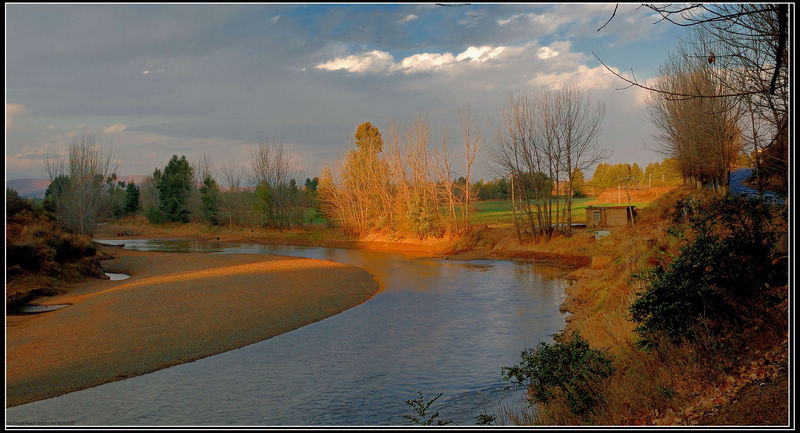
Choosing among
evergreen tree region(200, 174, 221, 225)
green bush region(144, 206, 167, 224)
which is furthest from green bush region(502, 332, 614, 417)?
green bush region(144, 206, 167, 224)

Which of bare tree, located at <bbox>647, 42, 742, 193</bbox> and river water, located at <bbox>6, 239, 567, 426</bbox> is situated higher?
bare tree, located at <bbox>647, 42, 742, 193</bbox>

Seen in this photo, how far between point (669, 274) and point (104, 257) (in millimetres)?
31803

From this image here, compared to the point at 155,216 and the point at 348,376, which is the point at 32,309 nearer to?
the point at 348,376

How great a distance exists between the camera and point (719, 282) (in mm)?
7172

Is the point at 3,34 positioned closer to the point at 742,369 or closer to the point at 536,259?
the point at 742,369

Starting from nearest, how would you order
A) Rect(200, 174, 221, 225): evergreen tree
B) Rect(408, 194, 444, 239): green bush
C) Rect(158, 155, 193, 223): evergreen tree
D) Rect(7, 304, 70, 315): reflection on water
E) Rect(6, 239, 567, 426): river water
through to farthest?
Rect(6, 239, 567, 426): river water → Rect(7, 304, 70, 315): reflection on water → Rect(408, 194, 444, 239): green bush → Rect(200, 174, 221, 225): evergreen tree → Rect(158, 155, 193, 223): evergreen tree

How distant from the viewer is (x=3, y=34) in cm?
554

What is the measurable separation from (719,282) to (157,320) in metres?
12.4

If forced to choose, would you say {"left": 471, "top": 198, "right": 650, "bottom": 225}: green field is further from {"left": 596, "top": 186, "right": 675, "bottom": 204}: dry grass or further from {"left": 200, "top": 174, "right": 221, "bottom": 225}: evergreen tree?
{"left": 200, "top": 174, "right": 221, "bottom": 225}: evergreen tree

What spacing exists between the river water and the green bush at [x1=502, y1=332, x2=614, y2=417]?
1.01 meters

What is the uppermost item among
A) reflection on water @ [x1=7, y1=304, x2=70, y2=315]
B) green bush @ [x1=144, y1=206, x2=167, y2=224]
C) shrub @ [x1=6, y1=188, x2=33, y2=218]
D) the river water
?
shrub @ [x1=6, y1=188, x2=33, y2=218]

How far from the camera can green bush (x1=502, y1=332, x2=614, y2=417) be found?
21.9 ft

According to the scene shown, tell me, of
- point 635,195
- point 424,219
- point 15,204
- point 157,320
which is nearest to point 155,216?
point 424,219

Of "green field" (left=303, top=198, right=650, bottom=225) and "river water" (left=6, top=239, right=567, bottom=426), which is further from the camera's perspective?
"green field" (left=303, top=198, right=650, bottom=225)
